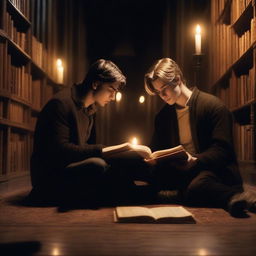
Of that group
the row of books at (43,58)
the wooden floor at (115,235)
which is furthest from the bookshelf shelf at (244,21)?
the row of books at (43,58)

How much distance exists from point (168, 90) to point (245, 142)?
126 cm

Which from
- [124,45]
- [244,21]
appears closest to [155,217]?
[244,21]

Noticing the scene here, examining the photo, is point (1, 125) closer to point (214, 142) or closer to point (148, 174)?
point (148, 174)

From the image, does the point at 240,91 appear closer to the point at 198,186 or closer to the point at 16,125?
the point at 198,186

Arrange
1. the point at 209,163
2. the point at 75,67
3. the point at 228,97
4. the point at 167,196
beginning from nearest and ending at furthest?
1. the point at 209,163
2. the point at 167,196
3. the point at 228,97
4. the point at 75,67

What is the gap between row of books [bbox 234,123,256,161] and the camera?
331 cm

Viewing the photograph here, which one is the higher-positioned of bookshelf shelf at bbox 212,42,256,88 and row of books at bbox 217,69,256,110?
bookshelf shelf at bbox 212,42,256,88

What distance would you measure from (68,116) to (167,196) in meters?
0.79

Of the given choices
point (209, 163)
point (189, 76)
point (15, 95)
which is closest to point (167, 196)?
point (209, 163)

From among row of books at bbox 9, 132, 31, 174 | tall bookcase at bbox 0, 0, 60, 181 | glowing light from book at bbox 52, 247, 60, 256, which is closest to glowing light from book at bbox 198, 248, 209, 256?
glowing light from book at bbox 52, 247, 60, 256

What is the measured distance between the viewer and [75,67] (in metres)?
6.30

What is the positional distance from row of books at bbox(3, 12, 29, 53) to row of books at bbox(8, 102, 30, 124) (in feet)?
1.90

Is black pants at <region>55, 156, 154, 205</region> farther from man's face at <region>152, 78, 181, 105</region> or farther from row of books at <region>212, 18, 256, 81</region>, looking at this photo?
row of books at <region>212, 18, 256, 81</region>

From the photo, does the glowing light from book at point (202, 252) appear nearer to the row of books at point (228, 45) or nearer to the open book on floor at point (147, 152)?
the open book on floor at point (147, 152)
